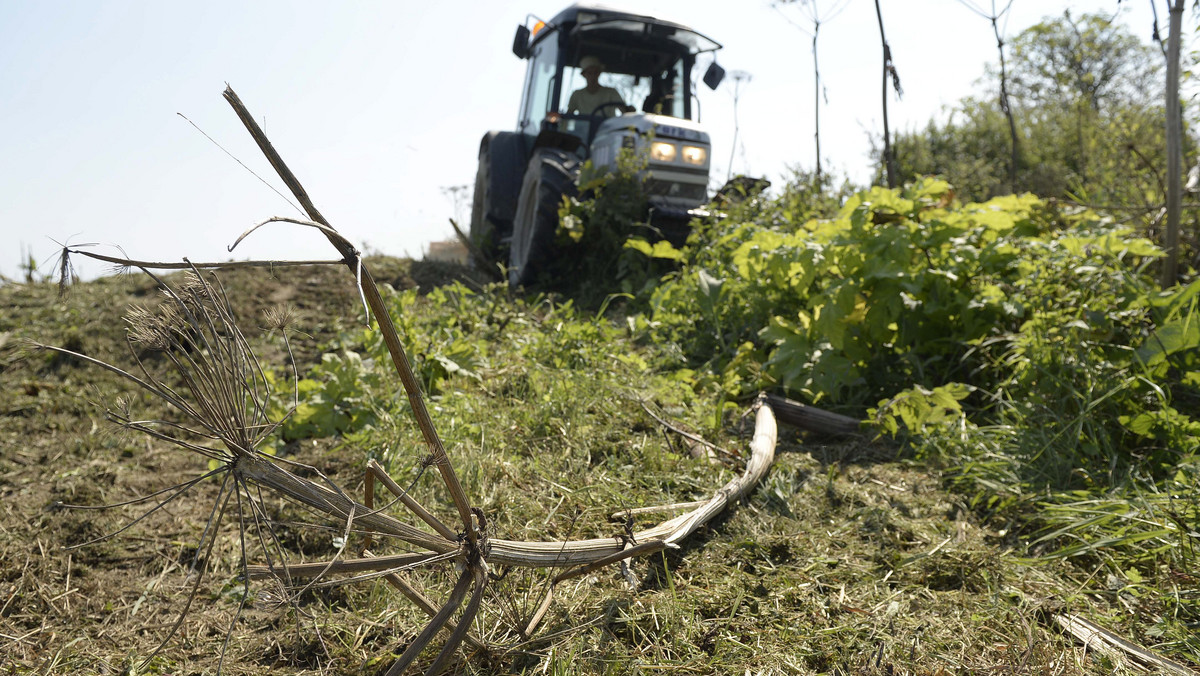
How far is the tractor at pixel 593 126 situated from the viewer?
5855mm

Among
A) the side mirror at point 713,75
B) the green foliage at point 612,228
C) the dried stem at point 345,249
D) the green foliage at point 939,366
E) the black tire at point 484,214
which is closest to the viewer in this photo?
the dried stem at point 345,249

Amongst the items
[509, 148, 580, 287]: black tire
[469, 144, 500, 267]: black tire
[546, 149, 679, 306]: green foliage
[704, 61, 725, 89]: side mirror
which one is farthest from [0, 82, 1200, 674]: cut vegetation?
[469, 144, 500, 267]: black tire

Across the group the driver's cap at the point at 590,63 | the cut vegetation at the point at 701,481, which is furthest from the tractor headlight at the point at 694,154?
the cut vegetation at the point at 701,481

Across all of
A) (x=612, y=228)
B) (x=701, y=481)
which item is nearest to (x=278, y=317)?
(x=701, y=481)

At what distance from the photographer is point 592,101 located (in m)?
6.62

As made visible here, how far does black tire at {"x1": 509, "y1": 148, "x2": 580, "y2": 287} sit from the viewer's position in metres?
5.80

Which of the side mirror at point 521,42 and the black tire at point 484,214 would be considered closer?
the side mirror at point 521,42

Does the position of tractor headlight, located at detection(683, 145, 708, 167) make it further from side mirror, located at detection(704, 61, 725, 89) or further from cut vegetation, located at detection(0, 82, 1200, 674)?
cut vegetation, located at detection(0, 82, 1200, 674)

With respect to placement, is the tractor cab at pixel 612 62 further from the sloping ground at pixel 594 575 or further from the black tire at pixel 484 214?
the sloping ground at pixel 594 575

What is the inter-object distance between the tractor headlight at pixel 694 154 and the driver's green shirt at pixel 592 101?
3.37 ft

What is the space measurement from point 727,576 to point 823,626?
270mm

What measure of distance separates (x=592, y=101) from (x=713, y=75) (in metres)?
1.09

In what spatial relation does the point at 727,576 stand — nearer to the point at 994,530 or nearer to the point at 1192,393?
the point at 994,530

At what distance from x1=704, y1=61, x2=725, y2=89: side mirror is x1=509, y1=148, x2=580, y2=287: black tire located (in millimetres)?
1399
